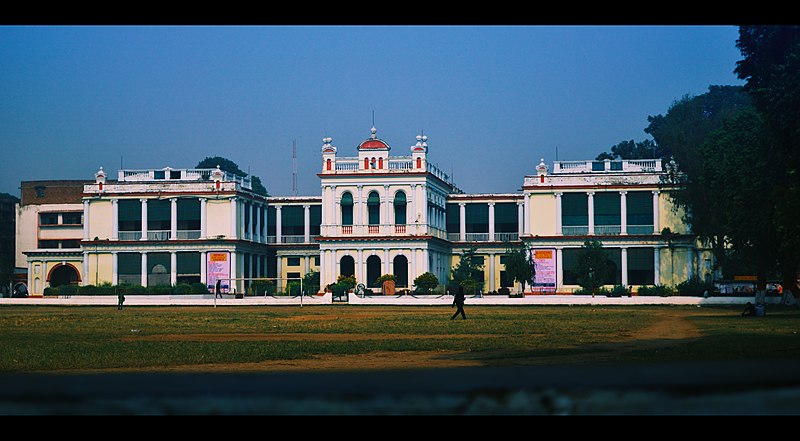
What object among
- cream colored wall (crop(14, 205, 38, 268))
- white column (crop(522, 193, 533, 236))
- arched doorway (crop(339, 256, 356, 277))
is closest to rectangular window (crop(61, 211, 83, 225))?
cream colored wall (crop(14, 205, 38, 268))

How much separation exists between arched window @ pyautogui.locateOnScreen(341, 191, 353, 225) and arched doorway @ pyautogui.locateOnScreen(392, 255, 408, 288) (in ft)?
17.0

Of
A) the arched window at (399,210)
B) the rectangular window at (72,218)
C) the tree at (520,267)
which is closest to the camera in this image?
the tree at (520,267)

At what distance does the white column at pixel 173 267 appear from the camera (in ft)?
296

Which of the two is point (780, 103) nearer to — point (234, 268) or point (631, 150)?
→ point (234, 268)

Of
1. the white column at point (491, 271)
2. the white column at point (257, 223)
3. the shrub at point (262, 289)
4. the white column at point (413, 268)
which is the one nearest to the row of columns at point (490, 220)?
the white column at point (491, 271)

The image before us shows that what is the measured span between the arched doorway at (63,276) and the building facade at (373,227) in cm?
28

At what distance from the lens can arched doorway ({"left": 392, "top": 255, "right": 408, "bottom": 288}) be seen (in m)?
87.2

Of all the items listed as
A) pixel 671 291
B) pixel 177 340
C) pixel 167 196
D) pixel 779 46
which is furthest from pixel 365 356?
pixel 167 196

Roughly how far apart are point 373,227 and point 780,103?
176 ft

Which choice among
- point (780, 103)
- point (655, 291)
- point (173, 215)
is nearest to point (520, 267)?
point (655, 291)

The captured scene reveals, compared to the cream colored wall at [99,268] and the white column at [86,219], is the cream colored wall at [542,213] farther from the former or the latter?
the white column at [86,219]

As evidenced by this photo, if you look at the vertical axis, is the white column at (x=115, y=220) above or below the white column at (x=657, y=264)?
above

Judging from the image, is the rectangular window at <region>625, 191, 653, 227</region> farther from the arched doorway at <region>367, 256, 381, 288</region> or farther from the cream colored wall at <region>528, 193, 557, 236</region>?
the arched doorway at <region>367, 256, 381, 288</region>

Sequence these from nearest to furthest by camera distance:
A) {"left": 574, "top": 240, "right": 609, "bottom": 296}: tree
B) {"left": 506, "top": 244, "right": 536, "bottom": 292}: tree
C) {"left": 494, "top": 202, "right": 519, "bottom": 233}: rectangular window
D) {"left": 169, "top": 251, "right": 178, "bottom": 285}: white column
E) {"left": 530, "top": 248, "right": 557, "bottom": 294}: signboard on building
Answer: {"left": 574, "top": 240, "right": 609, "bottom": 296}: tree, {"left": 506, "top": 244, "right": 536, "bottom": 292}: tree, {"left": 530, "top": 248, "right": 557, "bottom": 294}: signboard on building, {"left": 169, "top": 251, "right": 178, "bottom": 285}: white column, {"left": 494, "top": 202, "right": 519, "bottom": 233}: rectangular window
